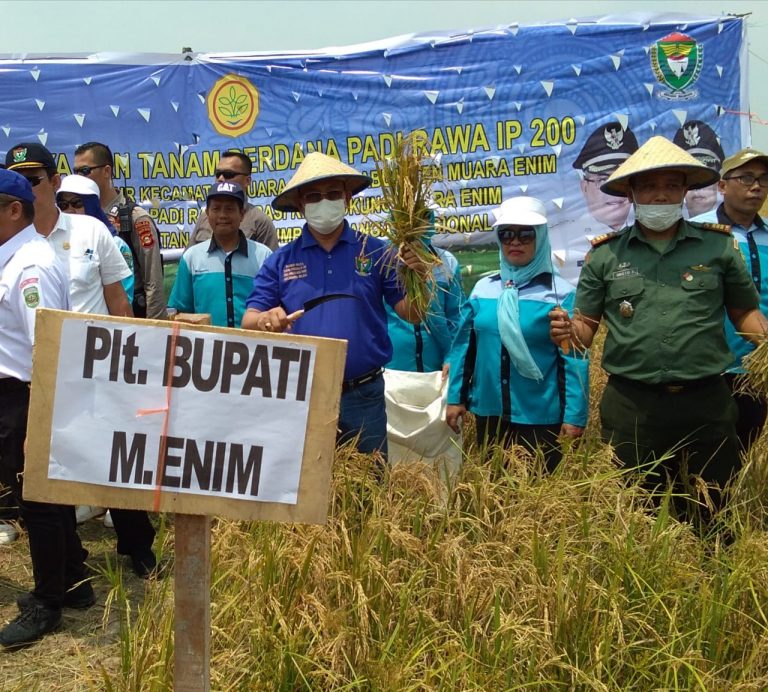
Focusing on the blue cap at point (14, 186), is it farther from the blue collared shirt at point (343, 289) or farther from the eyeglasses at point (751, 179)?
the eyeglasses at point (751, 179)

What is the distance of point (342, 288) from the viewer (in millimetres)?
3447

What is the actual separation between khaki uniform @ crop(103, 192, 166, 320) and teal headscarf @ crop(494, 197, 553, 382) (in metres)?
2.16

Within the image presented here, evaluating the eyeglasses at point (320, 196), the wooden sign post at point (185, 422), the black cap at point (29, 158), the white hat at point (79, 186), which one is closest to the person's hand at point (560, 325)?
the eyeglasses at point (320, 196)

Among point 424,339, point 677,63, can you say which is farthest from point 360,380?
point 677,63

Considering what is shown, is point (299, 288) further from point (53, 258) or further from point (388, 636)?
point (388, 636)

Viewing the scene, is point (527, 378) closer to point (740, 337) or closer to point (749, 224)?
point (740, 337)

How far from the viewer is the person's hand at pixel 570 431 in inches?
142

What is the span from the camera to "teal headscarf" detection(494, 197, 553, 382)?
3639 mm

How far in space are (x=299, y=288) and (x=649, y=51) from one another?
4.13m

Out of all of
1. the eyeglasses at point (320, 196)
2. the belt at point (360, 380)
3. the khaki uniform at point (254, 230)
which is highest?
the eyeglasses at point (320, 196)

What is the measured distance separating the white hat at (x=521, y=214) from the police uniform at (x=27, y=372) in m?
1.89

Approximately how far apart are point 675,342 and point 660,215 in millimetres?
523

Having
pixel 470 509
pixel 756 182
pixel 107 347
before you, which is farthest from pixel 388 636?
pixel 756 182

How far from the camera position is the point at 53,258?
3.15 m
